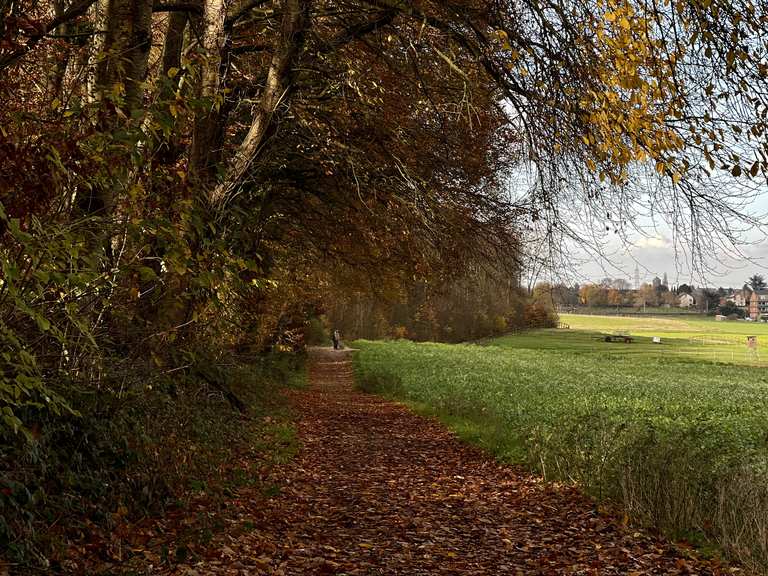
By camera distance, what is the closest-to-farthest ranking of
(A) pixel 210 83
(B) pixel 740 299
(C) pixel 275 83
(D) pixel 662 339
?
1. (A) pixel 210 83
2. (C) pixel 275 83
3. (D) pixel 662 339
4. (B) pixel 740 299

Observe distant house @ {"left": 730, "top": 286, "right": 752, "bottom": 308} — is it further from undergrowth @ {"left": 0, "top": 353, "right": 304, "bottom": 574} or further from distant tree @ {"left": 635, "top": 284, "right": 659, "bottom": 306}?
undergrowth @ {"left": 0, "top": 353, "right": 304, "bottom": 574}

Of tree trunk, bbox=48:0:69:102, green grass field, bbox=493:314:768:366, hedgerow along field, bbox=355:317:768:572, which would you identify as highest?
tree trunk, bbox=48:0:69:102

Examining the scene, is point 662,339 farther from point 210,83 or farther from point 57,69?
point 57,69

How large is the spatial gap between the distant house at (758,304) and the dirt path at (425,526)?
112369 millimetres

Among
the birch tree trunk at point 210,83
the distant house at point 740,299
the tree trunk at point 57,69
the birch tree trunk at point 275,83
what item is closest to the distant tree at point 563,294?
the birch tree trunk at point 210,83

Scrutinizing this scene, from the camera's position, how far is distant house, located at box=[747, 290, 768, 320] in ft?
360

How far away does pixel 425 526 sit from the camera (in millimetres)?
7773

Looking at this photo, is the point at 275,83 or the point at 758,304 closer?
the point at 275,83

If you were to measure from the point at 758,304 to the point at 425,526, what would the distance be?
124 m

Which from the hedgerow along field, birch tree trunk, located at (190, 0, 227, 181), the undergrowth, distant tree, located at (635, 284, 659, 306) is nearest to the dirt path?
the hedgerow along field

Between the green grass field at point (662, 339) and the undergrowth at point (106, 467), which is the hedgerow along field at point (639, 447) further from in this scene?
the green grass field at point (662, 339)

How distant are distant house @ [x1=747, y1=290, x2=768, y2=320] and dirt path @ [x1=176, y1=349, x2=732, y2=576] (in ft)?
369

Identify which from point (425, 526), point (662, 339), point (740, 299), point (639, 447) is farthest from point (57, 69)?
point (740, 299)

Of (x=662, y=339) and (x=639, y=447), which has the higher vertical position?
(x=639, y=447)
